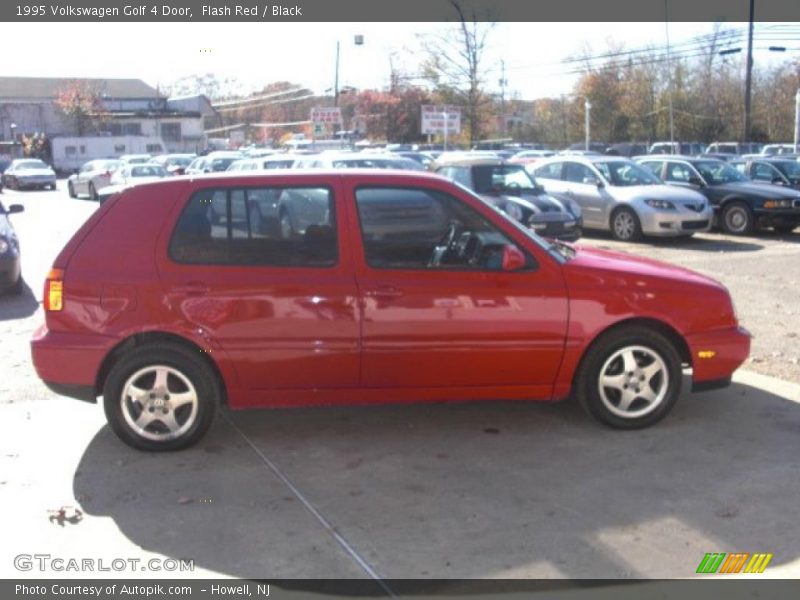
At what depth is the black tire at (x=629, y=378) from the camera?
5297mm

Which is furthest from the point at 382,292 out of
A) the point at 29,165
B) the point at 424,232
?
the point at 29,165

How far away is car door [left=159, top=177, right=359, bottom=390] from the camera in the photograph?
498cm

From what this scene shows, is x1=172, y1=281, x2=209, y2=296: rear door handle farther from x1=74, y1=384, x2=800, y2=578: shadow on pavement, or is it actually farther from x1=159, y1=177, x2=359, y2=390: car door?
x1=74, y1=384, x2=800, y2=578: shadow on pavement

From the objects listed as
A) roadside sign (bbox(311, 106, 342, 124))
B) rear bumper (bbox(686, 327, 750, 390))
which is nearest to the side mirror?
rear bumper (bbox(686, 327, 750, 390))

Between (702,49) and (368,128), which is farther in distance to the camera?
(368,128)

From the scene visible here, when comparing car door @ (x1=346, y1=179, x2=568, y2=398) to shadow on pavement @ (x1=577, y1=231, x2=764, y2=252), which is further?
shadow on pavement @ (x1=577, y1=231, x2=764, y2=252)

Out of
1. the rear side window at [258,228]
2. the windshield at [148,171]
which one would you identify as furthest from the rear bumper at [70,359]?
the windshield at [148,171]

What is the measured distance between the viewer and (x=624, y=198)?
1584 cm

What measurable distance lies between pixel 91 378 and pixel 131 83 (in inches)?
3545

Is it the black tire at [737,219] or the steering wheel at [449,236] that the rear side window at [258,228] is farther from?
the black tire at [737,219]

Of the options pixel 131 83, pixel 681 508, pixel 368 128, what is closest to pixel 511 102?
pixel 368 128

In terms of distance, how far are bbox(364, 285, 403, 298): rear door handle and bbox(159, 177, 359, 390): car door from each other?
95 mm

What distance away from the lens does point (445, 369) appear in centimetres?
515

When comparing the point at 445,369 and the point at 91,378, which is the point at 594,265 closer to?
the point at 445,369
